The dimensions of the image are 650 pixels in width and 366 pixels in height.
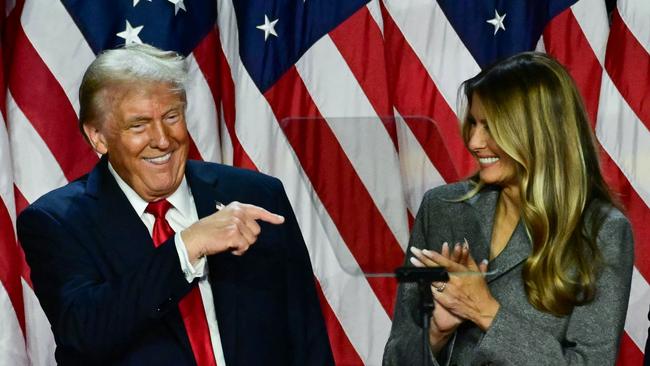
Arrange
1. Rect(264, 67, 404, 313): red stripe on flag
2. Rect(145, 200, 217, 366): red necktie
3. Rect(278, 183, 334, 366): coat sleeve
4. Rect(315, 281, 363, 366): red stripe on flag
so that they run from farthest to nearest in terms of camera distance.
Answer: Rect(315, 281, 363, 366): red stripe on flag
Rect(278, 183, 334, 366): coat sleeve
Rect(145, 200, 217, 366): red necktie
Rect(264, 67, 404, 313): red stripe on flag

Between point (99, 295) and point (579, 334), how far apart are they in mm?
949

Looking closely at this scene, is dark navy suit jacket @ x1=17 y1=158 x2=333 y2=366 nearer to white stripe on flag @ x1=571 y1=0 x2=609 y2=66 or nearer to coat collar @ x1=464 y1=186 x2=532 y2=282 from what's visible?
coat collar @ x1=464 y1=186 x2=532 y2=282

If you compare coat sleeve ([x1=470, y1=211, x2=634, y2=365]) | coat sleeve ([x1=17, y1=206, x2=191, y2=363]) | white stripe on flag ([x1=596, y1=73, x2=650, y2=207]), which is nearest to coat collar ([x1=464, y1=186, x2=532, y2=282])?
coat sleeve ([x1=470, y1=211, x2=634, y2=365])

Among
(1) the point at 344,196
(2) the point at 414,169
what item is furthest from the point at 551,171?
(1) the point at 344,196

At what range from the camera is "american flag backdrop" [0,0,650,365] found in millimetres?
3645

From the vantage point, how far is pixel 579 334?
2316mm

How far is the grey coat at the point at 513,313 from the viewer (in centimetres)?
Answer: 230

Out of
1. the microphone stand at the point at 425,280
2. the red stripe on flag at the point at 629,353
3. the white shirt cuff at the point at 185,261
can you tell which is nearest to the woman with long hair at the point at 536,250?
the microphone stand at the point at 425,280

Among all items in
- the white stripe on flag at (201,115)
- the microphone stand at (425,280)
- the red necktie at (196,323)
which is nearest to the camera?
the microphone stand at (425,280)

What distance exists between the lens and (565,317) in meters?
2.35

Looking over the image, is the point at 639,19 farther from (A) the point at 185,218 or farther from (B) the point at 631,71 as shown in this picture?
(A) the point at 185,218

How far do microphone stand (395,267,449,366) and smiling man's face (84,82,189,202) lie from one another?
606mm

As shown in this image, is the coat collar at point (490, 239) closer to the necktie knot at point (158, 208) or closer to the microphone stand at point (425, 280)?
the microphone stand at point (425, 280)

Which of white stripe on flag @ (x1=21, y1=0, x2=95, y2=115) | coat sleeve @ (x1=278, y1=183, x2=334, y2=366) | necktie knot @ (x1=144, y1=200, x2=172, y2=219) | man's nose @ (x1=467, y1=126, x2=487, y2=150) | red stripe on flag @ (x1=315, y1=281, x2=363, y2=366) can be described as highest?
white stripe on flag @ (x1=21, y1=0, x2=95, y2=115)
